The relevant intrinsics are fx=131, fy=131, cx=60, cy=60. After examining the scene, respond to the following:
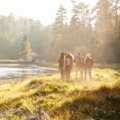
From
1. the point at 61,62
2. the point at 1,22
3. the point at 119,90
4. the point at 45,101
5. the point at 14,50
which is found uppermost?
the point at 1,22

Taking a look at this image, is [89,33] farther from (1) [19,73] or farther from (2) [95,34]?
(1) [19,73]

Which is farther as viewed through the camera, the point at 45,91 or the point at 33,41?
the point at 33,41

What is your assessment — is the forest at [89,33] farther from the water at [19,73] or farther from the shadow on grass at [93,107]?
the shadow on grass at [93,107]

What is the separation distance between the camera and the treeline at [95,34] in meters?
32.5

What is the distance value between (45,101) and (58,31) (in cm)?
4795

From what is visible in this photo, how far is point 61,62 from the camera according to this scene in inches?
376

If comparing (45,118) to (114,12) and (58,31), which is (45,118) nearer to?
(114,12)

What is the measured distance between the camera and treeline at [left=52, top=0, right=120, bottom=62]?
32.5 metres

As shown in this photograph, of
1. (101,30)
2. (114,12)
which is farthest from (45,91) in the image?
(114,12)

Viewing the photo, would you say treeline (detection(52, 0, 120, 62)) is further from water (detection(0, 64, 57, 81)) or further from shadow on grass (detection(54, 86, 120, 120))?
shadow on grass (detection(54, 86, 120, 120))

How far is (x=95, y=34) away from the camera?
130 ft

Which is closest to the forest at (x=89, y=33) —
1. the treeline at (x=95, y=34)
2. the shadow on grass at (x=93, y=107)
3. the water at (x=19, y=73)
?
the treeline at (x=95, y=34)

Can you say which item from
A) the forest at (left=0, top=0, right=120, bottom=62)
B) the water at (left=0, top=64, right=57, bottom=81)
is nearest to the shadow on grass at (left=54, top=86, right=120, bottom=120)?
the water at (left=0, top=64, right=57, bottom=81)

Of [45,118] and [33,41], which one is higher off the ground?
[33,41]
